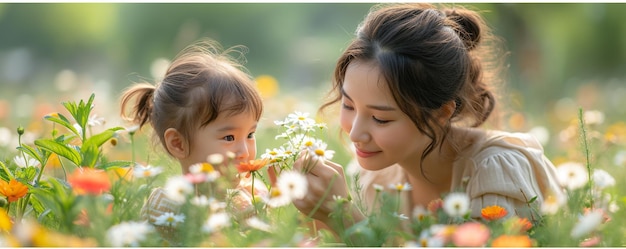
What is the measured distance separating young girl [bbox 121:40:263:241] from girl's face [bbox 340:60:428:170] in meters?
0.29

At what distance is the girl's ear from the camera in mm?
2131

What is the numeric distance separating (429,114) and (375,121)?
0.17 metres

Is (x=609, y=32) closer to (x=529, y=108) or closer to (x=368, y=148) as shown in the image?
(x=529, y=108)

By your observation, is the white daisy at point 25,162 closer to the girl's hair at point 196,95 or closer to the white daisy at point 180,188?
the girl's hair at point 196,95

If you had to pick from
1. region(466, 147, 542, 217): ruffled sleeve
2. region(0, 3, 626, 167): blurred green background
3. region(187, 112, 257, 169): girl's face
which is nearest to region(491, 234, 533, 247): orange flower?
region(466, 147, 542, 217): ruffled sleeve

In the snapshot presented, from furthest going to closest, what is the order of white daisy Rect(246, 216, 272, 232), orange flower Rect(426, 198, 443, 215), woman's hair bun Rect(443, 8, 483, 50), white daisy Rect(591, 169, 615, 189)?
woman's hair bun Rect(443, 8, 483, 50) → white daisy Rect(591, 169, 615, 189) → orange flower Rect(426, 198, 443, 215) → white daisy Rect(246, 216, 272, 232)

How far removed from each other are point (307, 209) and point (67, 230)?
2.04 feet

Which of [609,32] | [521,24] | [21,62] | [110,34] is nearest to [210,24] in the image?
[110,34]

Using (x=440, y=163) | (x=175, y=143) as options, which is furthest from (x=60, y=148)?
(x=440, y=163)

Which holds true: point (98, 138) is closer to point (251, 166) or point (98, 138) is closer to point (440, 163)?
point (251, 166)

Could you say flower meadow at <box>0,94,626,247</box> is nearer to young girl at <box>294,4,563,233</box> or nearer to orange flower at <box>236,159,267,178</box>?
orange flower at <box>236,159,267,178</box>

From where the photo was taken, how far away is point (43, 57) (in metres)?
12.1

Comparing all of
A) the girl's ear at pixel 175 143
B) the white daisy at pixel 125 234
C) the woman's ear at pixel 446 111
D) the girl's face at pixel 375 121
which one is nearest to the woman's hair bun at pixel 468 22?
the woman's ear at pixel 446 111

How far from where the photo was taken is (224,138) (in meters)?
2.12
